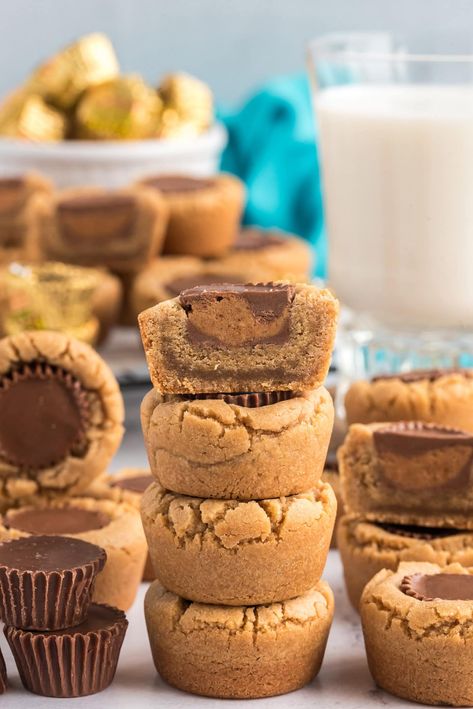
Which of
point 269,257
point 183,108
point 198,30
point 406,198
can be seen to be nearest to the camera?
point 406,198

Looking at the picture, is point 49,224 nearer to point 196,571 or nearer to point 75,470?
point 75,470

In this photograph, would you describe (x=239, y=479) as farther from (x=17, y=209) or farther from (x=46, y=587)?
(x=17, y=209)

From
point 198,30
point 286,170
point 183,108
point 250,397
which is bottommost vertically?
point 286,170

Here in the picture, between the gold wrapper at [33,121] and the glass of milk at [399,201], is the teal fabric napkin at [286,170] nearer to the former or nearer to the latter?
the gold wrapper at [33,121]

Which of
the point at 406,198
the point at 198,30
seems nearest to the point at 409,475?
the point at 406,198

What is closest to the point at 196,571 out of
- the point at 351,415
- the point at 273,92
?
the point at 351,415

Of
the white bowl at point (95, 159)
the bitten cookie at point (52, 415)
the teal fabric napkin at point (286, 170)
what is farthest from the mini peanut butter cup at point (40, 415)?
the teal fabric napkin at point (286, 170)

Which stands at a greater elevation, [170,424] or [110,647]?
[170,424]
